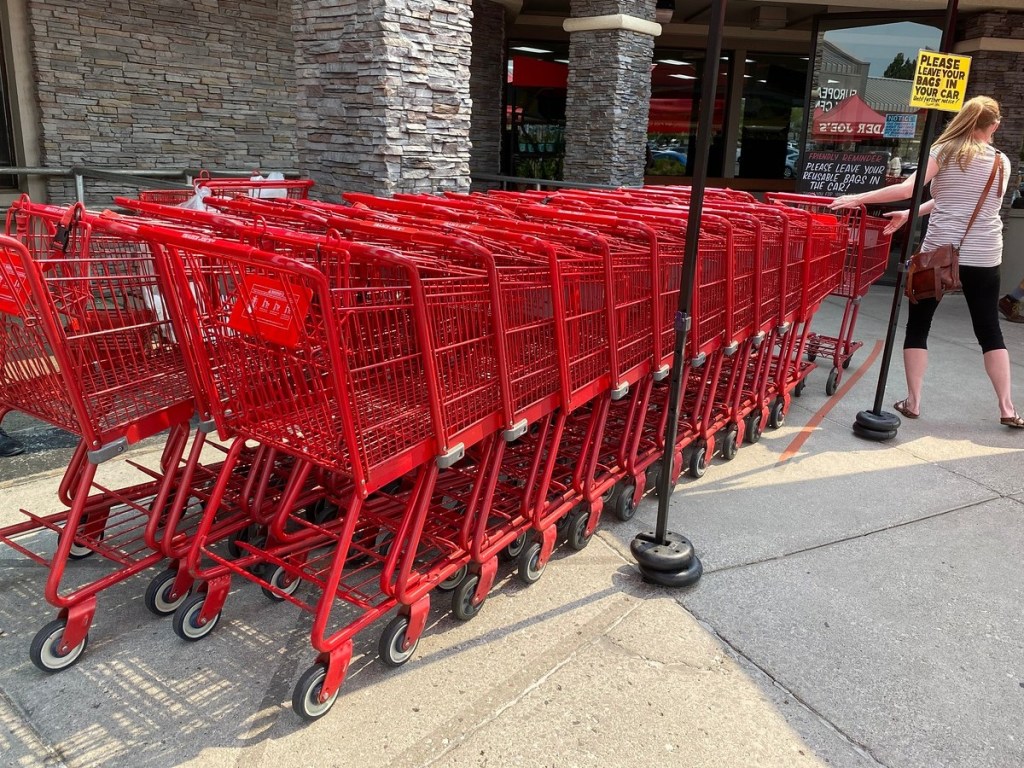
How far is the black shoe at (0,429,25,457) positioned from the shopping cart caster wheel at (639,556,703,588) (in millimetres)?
3516

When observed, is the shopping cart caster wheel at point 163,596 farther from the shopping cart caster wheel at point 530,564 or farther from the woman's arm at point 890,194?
the woman's arm at point 890,194

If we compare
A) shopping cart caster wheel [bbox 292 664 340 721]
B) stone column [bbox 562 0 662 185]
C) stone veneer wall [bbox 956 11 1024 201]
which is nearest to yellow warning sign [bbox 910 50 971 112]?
shopping cart caster wheel [bbox 292 664 340 721]

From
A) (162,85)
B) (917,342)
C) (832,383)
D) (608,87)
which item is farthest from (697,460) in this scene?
(162,85)

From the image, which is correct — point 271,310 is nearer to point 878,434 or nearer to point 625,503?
point 625,503

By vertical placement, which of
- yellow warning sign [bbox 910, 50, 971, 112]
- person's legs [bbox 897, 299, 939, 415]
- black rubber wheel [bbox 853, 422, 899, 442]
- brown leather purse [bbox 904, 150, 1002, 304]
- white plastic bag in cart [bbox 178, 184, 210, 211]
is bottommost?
black rubber wheel [bbox 853, 422, 899, 442]

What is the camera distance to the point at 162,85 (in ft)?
29.9

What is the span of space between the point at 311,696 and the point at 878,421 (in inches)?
163

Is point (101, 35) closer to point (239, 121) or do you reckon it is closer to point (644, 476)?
point (239, 121)

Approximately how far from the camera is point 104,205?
896 centimetres

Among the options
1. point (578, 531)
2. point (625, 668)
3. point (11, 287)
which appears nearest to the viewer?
point (11, 287)

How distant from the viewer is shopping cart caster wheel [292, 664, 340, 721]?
2.51 m

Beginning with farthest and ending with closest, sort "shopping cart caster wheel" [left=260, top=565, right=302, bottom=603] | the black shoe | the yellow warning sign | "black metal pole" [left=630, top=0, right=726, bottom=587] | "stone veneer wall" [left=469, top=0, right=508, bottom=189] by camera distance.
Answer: "stone veneer wall" [left=469, top=0, right=508, bottom=189]
the yellow warning sign
the black shoe
"shopping cart caster wheel" [left=260, top=565, right=302, bottom=603]
"black metal pole" [left=630, top=0, right=726, bottom=587]

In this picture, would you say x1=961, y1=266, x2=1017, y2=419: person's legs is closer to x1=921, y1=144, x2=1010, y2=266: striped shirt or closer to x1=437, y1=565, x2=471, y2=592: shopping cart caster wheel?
x1=921, y1=144, x2=1010, y2=266: striped shirt

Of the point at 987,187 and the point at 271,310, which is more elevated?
the point at 987,187
